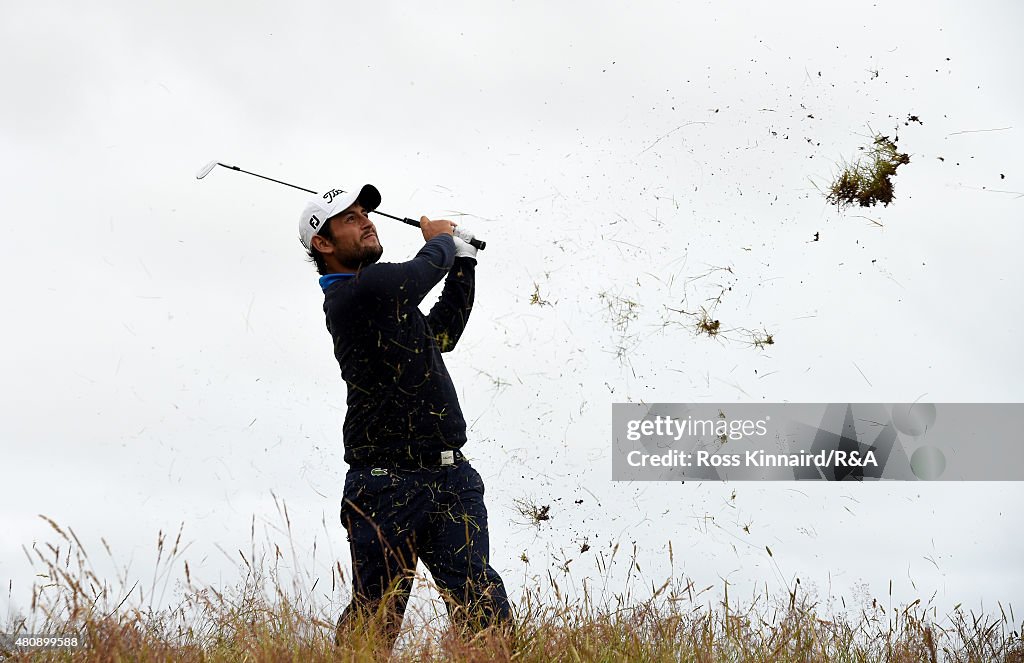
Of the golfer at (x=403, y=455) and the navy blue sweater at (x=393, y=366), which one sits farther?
the navy blue sweater at (x=393, y=366)

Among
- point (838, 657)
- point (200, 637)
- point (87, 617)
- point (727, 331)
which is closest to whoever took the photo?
point (87, 617)

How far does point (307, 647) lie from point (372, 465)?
978 mm

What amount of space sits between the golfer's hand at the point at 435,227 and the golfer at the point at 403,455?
0.82 feet

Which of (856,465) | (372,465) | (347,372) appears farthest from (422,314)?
(856,465)

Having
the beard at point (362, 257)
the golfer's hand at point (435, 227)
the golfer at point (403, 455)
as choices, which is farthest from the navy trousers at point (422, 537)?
the golfer's hand at point (435, 227)

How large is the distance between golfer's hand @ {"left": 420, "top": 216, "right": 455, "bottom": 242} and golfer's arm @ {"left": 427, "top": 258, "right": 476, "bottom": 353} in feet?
0.50

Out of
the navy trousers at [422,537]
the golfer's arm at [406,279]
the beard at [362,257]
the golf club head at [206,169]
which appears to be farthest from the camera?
the golf club head at [206,169]

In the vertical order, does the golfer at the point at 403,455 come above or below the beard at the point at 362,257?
below

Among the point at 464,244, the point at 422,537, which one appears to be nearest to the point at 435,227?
the point at 464,244

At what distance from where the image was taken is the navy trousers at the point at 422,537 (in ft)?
14.4

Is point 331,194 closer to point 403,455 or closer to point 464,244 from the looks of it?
point 464,244

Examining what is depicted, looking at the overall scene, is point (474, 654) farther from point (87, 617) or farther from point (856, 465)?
point (856, 465)

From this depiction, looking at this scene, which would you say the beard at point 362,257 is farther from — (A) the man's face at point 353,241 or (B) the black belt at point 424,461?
(B) the black belt at point 424,461

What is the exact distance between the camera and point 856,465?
21.9 ft
